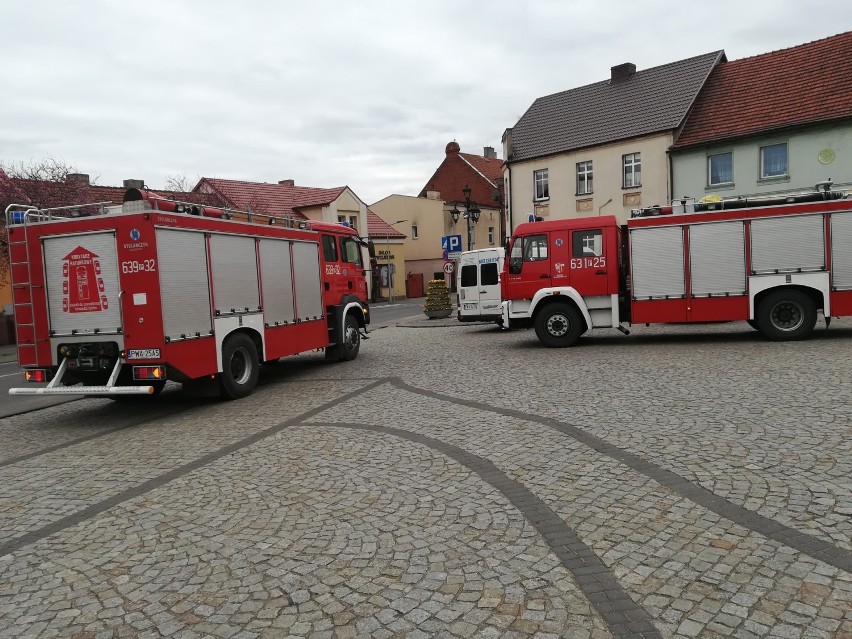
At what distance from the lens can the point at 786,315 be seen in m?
13.5

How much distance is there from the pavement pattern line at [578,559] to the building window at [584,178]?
85.7 feet

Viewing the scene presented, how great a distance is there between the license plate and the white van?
1255 centimetres

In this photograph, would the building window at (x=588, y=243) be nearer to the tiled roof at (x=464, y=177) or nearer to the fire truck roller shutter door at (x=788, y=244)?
the fire truck roller shutter door at (x=788, y=244)

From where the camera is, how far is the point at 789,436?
19.7 ft

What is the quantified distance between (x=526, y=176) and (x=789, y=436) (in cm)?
2745

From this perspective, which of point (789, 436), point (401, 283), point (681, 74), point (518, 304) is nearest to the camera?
point (789, 436)

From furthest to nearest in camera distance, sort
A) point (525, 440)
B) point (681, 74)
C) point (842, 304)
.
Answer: point (681, 74), point (842, 304), point (525, 440)

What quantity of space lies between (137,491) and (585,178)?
2769 centimetres

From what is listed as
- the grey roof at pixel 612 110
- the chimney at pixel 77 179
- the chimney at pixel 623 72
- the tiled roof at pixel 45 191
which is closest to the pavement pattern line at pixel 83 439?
the tiled roof at pixel 45 191

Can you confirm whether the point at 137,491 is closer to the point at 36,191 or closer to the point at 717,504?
the point at 717,504

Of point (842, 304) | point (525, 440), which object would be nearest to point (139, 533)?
point (525, 440)

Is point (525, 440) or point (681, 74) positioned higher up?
point (681, 74)

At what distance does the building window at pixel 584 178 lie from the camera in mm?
29984

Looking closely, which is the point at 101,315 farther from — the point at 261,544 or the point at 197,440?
the point at 261,544
